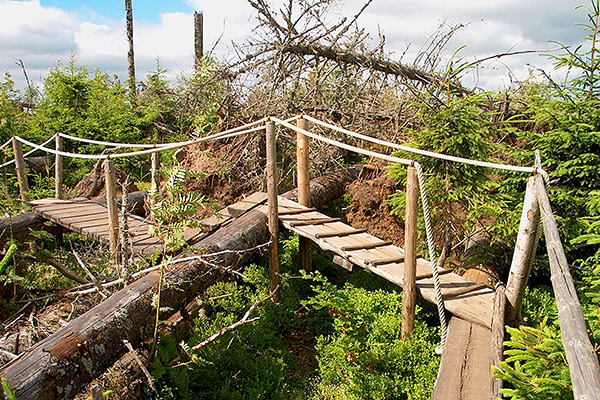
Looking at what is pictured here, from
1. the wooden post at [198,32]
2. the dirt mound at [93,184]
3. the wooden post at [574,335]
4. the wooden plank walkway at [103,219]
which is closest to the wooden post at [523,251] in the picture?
the wooden post at [574,335]

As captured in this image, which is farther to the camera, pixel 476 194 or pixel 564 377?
pixel 476 194

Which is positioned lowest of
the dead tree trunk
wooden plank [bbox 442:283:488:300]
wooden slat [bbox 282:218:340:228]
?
wooden plank [bbox 442:283:488:300]

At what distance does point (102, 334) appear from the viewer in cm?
332

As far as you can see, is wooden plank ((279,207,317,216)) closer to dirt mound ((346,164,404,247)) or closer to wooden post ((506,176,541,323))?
dirt mound ((346,164,404,247))

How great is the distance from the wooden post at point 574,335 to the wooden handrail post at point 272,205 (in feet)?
11.9

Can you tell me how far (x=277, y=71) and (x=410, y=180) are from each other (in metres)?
4.63

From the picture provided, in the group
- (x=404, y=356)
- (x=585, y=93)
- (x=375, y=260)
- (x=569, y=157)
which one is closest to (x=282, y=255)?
(x=375, y=260)

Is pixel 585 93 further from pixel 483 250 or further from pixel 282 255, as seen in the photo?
pixel 282 255

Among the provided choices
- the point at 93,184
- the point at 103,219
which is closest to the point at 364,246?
the point at 103,219

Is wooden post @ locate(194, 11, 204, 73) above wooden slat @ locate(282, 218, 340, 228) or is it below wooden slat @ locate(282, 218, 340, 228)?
above

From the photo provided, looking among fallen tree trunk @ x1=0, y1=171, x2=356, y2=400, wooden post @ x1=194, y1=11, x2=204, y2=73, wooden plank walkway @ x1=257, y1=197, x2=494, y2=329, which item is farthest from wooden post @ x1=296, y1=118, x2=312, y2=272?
wooden post @ x1=194, y1=11, x2=204, y2=73

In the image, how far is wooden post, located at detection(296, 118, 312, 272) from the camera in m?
5.82

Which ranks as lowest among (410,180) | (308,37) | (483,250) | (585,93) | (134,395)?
(134,395)

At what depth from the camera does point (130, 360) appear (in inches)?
154
